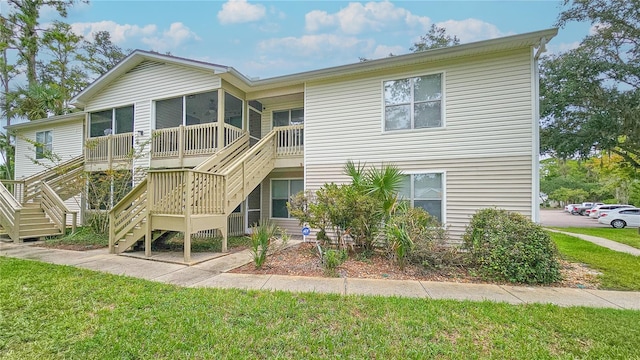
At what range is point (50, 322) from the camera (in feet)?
10.6

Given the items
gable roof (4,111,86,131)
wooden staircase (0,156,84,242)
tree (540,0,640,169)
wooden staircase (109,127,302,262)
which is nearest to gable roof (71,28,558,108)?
gable roof (4,111,86,131)

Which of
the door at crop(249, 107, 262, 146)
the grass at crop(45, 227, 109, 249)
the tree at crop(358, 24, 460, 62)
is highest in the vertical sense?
the tree at crop(358, 24, 460, 62)

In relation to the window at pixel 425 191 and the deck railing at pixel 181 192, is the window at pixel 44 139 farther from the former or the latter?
the window at pixel 425 191

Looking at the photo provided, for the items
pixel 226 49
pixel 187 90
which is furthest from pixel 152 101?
pixel 226 49

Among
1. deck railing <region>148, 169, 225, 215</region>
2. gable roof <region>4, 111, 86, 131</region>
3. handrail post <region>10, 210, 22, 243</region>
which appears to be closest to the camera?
deck railing <region>148, 169, 225, 215</region>

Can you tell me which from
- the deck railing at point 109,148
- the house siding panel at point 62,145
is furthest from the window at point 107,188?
the house siding panel at point 62,145

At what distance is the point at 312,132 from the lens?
9.31 metres

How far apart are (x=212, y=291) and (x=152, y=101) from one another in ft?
31.3

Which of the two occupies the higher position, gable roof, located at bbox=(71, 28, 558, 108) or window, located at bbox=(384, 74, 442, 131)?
gable roof, located at bbox=(71, 28, 558, 108)

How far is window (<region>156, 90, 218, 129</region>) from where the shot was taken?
10.2m

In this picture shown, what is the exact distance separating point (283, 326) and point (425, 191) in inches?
245

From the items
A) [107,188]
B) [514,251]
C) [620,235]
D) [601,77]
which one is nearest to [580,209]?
[620,235]

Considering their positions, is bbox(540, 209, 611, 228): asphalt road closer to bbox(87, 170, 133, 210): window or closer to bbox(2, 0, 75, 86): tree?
bbox(87, 170, 133, 210): window

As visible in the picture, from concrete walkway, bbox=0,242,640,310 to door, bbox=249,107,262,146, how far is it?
6.37 metres
